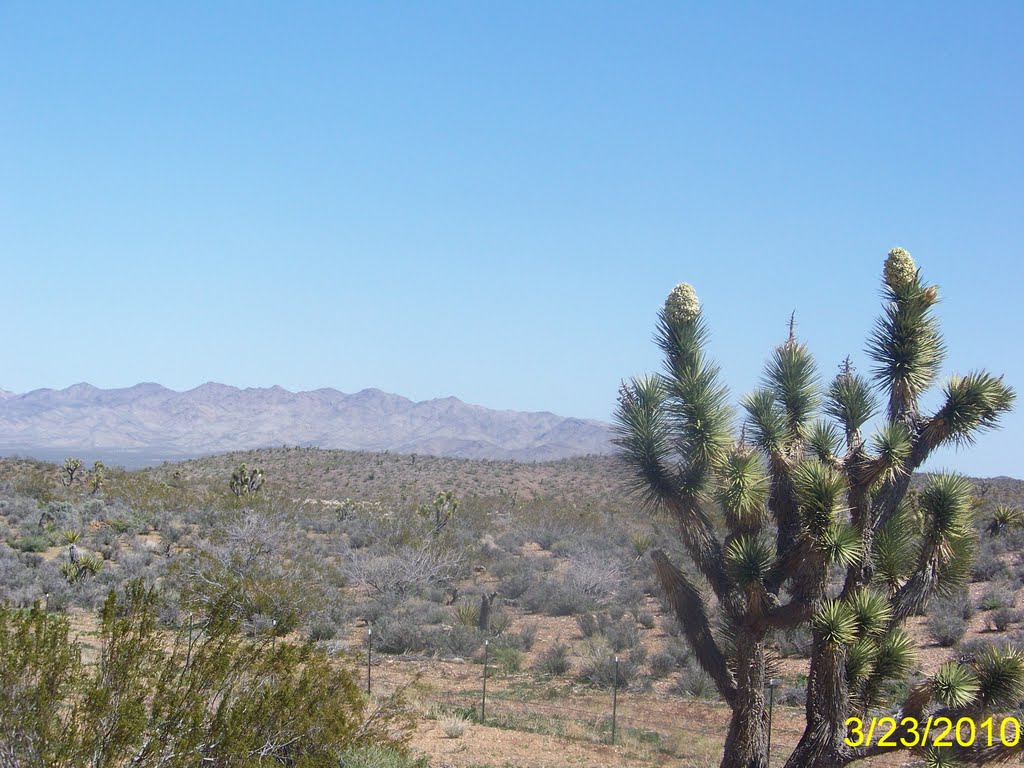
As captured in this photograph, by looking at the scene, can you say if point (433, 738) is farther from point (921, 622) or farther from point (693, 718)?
point (921, 622)

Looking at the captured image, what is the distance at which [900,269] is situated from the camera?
32.6ft

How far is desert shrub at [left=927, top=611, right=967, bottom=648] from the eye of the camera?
68.1ft

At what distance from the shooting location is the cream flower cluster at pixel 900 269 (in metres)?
9.91

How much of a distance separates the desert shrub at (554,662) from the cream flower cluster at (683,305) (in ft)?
39.3

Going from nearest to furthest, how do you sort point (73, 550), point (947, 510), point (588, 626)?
1. point (947, 510)
2. point (588, 626)
3. point (73, 550)

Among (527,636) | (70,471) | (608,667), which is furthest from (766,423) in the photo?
(70,471)

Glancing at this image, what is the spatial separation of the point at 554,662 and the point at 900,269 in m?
13.4

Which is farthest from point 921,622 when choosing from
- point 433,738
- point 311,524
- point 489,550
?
point 311,524

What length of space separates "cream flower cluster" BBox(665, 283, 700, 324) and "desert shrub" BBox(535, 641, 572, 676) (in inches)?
471

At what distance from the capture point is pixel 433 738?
13734mm

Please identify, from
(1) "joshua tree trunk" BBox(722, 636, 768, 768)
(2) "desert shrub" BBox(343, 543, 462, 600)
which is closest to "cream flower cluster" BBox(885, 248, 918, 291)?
(1) "joshua tree trunk" BBox(722, 636, 768, 768)

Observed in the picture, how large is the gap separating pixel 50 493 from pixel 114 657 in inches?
1449
